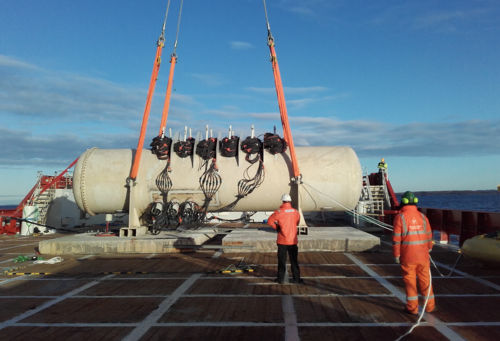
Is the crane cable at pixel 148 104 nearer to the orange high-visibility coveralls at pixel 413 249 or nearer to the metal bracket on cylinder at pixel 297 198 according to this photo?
the metal bracket on cylinder at pixel 297 198

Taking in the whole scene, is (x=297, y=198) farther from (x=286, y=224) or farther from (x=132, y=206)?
(x=132, y=206)

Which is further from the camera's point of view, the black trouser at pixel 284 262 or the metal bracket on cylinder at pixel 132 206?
the metal bracket on cylinder at pixel 132 206

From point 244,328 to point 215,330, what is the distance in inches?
15.7

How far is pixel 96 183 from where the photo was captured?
496 inches

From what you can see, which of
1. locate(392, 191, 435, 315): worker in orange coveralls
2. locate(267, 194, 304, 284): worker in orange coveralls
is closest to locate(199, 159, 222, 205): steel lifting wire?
locate(267, 194, 304, 284): worker in orange coveralls

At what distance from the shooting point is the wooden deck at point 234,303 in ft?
16.3

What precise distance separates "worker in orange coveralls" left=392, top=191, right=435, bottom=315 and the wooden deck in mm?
397

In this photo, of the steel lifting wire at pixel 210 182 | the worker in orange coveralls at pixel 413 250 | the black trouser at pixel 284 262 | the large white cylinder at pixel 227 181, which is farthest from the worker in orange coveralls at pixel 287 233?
the steel lifting wire at pixel 210 182

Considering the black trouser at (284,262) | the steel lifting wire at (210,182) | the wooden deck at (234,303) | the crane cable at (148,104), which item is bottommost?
the wooden deck at (234,303)

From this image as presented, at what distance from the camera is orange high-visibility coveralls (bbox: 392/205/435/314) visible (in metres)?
5.66

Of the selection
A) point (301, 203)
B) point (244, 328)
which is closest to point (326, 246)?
point (301, 203)

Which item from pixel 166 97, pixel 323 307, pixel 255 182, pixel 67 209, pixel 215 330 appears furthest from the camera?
pixel 67 209

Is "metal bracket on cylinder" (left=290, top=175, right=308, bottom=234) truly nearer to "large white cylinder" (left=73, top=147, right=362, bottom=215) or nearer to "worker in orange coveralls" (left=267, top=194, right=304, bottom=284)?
"large white cylinder" (left=73, top=147, right=362, bottom=215)

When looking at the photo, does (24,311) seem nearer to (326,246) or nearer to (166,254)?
(166,254)
